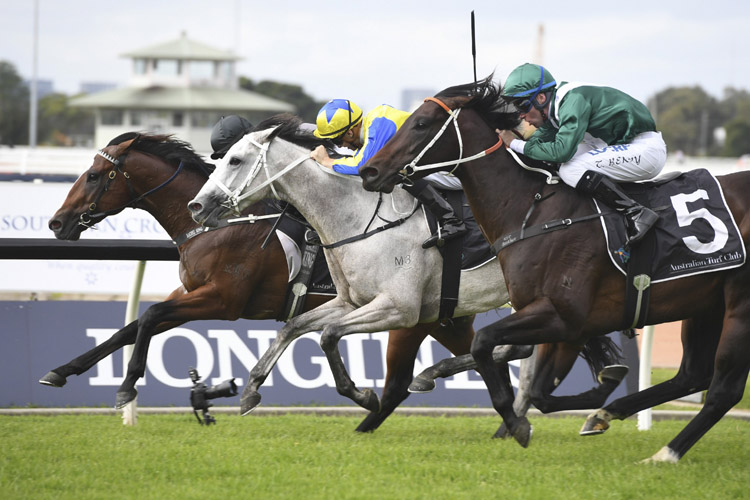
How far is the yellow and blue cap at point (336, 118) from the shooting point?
21.8ft

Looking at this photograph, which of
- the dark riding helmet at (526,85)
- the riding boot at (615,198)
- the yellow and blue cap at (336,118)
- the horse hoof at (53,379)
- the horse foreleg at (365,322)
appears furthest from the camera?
the horse hoof at (53,379)

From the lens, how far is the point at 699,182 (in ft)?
19.4

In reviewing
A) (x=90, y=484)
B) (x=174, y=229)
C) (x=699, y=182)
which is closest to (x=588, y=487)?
(x=699, y=182)

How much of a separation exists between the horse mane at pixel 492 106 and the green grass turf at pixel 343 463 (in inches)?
76.4

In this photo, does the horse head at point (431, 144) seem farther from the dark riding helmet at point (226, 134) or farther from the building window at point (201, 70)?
the building window at point (201, 70)

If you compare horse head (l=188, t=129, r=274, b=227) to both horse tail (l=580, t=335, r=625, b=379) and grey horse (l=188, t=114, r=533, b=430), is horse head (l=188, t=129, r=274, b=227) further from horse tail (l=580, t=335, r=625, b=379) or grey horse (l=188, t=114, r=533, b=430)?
horse tail (l=580, t=335, r=625, b=379)

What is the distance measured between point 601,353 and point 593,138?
1538mm

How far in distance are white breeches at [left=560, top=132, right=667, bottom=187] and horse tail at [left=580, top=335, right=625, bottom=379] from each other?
135 centimetres

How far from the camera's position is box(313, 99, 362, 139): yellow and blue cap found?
21.8 feet

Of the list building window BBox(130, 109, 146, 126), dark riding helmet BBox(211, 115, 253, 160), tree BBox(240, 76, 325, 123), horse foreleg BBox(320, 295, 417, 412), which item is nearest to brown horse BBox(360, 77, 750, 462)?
horse foreleg BBox(320, 295, 417, 412)

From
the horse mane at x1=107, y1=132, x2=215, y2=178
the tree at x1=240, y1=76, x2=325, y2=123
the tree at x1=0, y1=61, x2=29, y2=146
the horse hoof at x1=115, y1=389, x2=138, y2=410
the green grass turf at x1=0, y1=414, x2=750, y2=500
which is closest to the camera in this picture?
the green grass turf at x1=0, y1=414, x2=750, y2=500

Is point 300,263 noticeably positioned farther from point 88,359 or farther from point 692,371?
point 692,371

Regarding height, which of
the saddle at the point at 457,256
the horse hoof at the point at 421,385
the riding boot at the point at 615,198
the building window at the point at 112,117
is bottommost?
the building window at the point at 112,117

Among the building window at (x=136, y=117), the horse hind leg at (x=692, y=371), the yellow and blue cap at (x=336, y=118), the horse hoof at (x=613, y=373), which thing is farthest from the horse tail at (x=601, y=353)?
the building window at (x=136, y=117)
